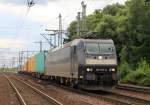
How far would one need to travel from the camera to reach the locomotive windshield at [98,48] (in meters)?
26.8

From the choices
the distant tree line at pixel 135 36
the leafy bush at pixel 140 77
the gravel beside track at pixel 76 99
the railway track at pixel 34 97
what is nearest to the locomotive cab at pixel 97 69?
the gravel beside track at pixel 76 99

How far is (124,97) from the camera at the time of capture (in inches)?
907

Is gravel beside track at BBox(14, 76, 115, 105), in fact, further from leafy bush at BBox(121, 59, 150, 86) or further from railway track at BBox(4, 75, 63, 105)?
leafy bush at BBox(121, 59, 150, 86)

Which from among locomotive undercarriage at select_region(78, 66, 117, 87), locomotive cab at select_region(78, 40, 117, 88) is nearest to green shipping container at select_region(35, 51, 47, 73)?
locomotive cab at select_region(78, 40, 117, 88)

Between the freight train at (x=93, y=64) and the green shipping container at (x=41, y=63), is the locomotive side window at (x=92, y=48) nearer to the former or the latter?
the freight train at (x=93, y=64)

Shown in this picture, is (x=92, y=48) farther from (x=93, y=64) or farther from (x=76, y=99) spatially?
(x=76, y=99)

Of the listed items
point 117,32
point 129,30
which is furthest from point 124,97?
point 117,32

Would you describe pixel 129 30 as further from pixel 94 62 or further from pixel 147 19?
pixel 94 62

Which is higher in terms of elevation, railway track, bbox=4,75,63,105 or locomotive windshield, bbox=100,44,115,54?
locomotive windshield, bbox=100,44,115,54

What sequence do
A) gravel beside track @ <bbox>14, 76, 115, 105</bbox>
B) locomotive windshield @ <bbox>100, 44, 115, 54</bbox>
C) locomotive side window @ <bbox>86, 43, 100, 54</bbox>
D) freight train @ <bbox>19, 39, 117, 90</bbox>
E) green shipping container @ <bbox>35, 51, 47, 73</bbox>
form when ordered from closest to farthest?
gravel beside track @ <bbox>14, 76, 115, 105</bbox> < freight train @ <bbox>19, 39, 117, 90</bbox> < locomotive side window @ <bbox>86, 43, 100, 54</bbox> < locomotive windshield @ <bbox>100, 44, 115, 54</bbox> < green shipping container @ <bbox>35, 51, 47, 73</bbox>

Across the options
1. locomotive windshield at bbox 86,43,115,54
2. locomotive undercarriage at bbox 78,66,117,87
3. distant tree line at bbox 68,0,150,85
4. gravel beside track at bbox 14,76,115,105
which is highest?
distant tree line at bbox 68,0,150,85

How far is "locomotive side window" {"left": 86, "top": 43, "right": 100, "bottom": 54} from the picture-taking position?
2675 centimetres

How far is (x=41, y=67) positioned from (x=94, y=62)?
2645 cm

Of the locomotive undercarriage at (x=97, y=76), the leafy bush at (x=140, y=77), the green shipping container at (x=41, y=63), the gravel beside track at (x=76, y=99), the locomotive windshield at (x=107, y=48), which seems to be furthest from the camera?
the green shipping container at (x=41, y=63)
